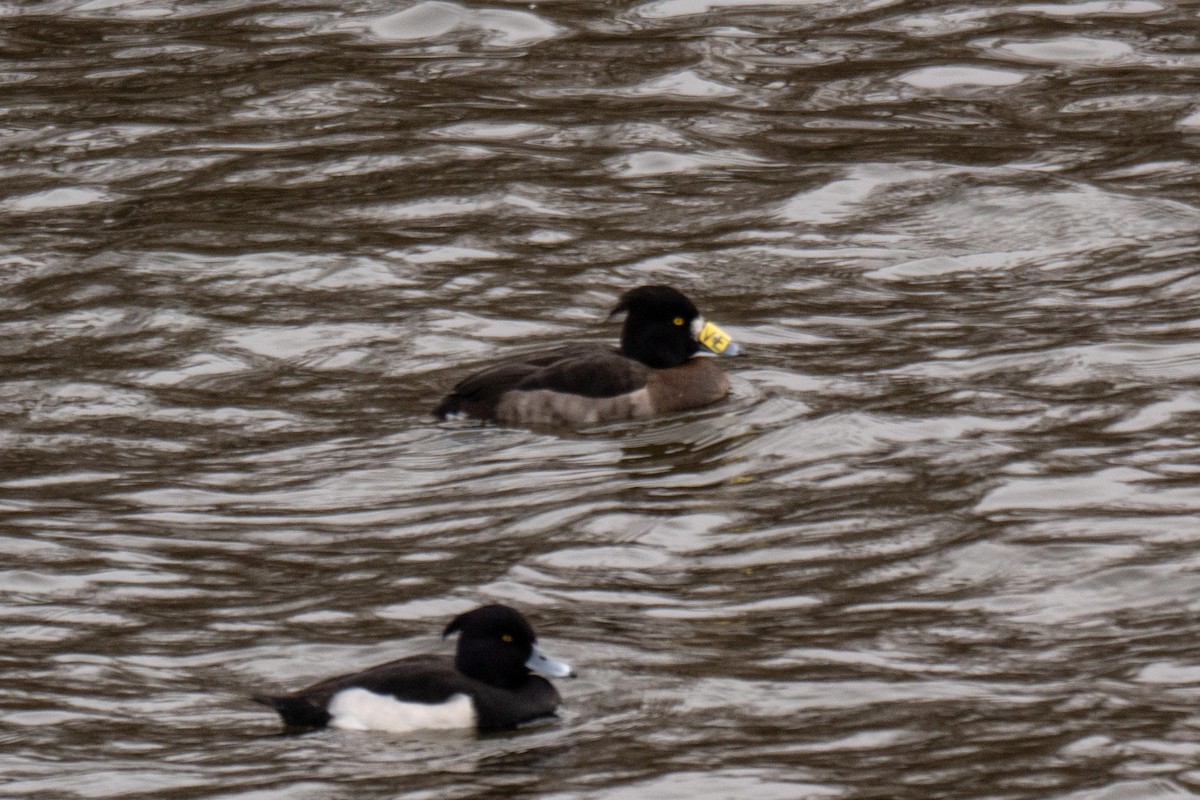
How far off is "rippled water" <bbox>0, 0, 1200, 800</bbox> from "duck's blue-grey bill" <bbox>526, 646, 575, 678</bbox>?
166mm

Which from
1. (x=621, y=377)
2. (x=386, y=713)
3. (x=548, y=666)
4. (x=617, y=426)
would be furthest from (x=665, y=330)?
(x=386, y=713)

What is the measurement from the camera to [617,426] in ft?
37.8

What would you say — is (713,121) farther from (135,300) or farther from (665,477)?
(665,477)

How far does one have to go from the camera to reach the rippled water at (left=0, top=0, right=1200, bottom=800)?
25.2 feet

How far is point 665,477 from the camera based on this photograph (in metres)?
10.6

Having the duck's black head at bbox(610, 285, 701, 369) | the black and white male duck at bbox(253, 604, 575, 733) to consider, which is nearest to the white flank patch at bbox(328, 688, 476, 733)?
the black and white male duck at bbox(253, 604, 575, 733)

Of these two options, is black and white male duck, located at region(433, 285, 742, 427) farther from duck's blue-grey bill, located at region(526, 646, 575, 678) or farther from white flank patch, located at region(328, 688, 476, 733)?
white flank patch, located at region(328, 688, 476, 733)

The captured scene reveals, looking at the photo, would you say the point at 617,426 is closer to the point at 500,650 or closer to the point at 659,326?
the point at 659,326

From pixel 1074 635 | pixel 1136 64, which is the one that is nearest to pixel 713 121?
pixel 1136 64

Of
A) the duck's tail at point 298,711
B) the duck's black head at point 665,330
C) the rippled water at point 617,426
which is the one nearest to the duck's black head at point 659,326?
the duck's black head at point 665,330

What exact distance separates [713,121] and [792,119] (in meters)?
0.52

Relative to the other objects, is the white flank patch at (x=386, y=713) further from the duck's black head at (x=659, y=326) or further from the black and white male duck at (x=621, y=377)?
the duck's black head at (x=659, y=326)

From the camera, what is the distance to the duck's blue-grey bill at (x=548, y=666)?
7.87m

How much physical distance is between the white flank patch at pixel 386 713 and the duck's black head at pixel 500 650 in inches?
5.1
